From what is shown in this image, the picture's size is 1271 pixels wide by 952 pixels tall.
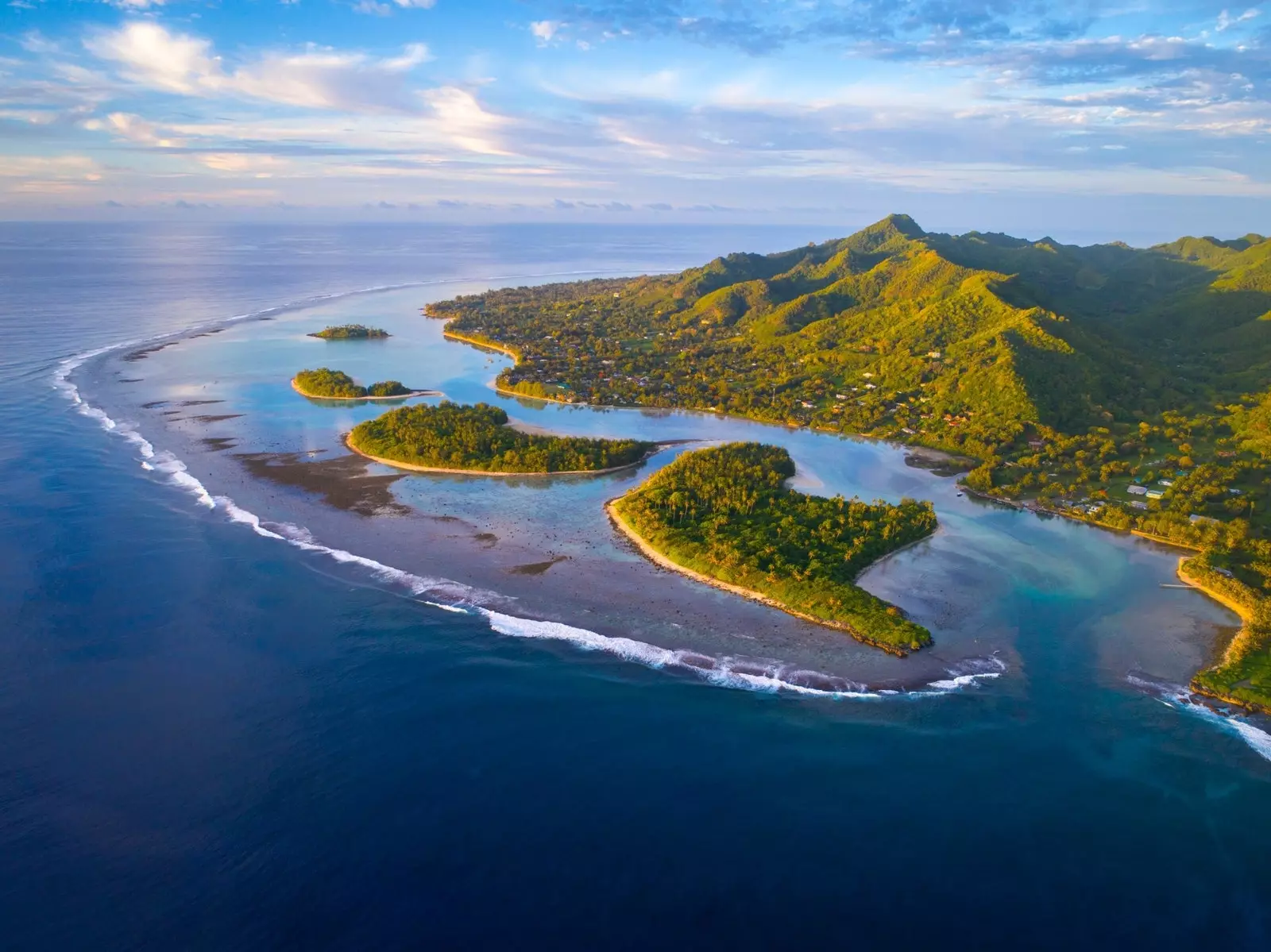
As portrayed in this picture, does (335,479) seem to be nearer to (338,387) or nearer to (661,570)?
(661,570)

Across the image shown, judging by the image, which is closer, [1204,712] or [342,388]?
[1204,712]

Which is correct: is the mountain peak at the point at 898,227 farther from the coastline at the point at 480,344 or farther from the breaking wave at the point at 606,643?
the breaking wave at the point at 606,643

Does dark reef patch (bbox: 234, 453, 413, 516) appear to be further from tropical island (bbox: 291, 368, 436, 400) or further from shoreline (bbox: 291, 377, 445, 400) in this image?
tropical island (bbox: 291, 368, 436, 400)

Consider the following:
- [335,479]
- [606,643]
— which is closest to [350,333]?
[335,479]

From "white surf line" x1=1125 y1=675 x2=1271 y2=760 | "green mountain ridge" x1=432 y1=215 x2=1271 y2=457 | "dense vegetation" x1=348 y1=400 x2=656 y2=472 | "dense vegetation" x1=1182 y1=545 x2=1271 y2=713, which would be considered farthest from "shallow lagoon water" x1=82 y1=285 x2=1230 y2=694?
"green mountain ridge" x1=432 y1=215 x2=1271 y2=457

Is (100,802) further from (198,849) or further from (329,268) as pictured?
(329,268)

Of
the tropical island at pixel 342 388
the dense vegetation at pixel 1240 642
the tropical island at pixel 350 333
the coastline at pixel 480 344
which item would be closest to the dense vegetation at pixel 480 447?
the tropical island at pixel 342 388
